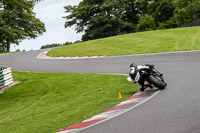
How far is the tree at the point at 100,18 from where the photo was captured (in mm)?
61503

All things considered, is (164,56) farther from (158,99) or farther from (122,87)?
(158,99)

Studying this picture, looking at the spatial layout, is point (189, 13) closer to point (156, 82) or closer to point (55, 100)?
point (55, 100)

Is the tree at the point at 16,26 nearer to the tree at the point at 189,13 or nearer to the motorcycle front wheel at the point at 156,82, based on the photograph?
the tree at the point at 189,13

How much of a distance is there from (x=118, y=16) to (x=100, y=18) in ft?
14.2

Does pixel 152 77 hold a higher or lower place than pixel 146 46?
lower

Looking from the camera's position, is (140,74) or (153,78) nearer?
(153,78)

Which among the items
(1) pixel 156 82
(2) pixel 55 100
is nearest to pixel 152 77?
(1) pixel 156 82

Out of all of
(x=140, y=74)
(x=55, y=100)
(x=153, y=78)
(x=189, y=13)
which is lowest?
(x=55, y=100)

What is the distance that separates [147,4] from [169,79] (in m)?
59.6

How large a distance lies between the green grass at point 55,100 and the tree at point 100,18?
45134 millimetres

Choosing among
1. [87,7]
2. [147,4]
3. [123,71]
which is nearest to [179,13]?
[147,4]

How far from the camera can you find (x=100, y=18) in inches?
2399

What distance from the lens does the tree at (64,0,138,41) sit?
61503 mm

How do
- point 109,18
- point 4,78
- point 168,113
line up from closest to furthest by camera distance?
point 168,113 → point 4,78 → point 109,18
